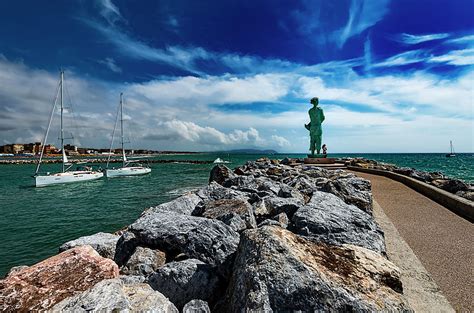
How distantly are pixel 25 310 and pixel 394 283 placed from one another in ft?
10.7

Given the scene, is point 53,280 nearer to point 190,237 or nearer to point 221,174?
point 190,237

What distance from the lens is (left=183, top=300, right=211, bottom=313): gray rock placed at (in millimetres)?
2391

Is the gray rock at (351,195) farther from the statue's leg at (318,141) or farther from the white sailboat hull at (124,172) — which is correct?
the white sailboat hull at (124,172)

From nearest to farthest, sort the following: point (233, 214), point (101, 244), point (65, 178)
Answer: point (233, 214), point (101, 244), point (65, 178)

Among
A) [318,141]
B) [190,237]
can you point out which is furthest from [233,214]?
[318,141]

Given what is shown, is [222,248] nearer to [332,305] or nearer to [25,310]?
[332,305]

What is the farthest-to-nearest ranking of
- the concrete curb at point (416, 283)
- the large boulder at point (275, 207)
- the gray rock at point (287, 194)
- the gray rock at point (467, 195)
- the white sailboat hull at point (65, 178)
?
the white sailboat hull at point (65, 178), the gray rock at point (467, 195), the gray rock at point (287, 194), the large boulder at point (275, 207), the concrete curb at point (416, 283)

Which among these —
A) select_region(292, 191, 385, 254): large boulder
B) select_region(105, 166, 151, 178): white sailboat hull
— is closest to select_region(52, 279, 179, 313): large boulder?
select_region(292, 191, 385, 254): large boulder

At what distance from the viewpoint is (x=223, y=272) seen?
9.71 feet

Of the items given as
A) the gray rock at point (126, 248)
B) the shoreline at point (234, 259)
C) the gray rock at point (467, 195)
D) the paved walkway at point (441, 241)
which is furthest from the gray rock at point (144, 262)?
the gray rock at point (467, 195)

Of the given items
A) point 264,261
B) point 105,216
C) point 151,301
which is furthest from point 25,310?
point 105,216

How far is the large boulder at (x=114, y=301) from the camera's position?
2020mm

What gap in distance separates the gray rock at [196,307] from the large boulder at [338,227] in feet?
5.63

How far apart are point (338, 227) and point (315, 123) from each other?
764 inches
